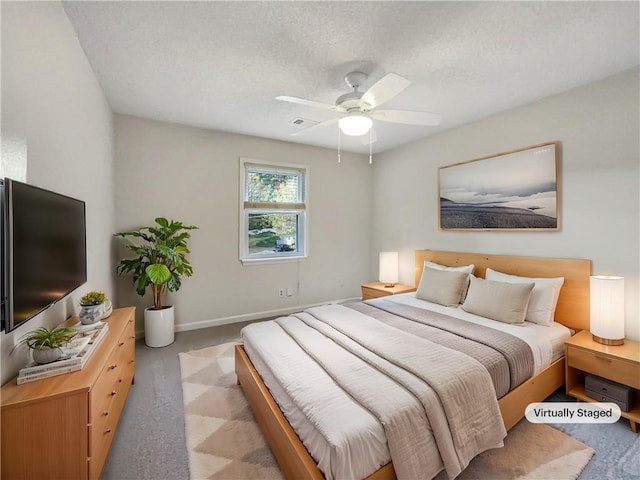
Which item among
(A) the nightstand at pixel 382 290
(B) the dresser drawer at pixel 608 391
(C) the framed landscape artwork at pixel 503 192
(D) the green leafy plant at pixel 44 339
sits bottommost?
(B) the dresser drawer at pixel 608 391

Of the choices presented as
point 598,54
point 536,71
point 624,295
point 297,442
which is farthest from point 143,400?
point 598,54

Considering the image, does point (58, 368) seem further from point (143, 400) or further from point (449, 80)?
point (449, 80)

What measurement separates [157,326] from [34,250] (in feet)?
7.20

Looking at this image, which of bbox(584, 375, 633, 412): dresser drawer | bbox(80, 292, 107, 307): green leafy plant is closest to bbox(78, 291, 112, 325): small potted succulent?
bbox(80, 292, 107, 307): green leafy plant

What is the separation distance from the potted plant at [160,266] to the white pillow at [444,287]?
276 cm

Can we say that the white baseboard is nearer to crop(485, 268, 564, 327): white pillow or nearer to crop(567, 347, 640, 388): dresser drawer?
crop(485, 268, 564, 327): white pillow

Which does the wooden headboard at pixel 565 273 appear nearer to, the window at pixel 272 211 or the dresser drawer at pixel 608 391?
the dresser drawer at pixel 608 391

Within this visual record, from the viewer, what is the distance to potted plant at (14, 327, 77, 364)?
4.38 feet

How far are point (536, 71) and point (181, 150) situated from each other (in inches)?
148

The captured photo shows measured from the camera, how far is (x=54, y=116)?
1.72 m

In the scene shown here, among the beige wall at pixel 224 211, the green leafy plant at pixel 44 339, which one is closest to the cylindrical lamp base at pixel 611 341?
the beige wall at pixel 224 211

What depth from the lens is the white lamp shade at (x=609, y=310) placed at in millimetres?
2180

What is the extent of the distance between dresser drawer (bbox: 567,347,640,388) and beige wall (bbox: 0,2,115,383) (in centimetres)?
347

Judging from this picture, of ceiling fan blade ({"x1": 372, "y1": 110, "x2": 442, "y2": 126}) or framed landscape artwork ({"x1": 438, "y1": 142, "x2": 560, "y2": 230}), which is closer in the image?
ceiling fan blade ({"x1": 372, "y1": 110, "x2": 442, "y2": 126})
